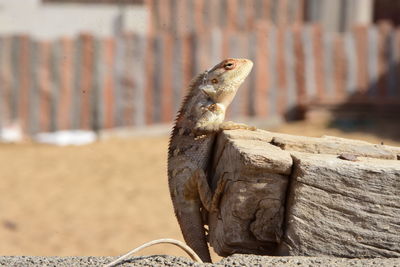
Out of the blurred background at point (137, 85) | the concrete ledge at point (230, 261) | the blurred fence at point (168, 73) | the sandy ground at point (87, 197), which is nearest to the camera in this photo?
the concrete ledge at point (230, 261)

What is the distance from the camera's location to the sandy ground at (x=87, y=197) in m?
8.27

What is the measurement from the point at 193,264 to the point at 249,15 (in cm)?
1169

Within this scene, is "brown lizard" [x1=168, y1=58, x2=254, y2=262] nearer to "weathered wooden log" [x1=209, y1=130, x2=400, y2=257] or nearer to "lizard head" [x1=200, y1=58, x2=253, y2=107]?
"lizard head" [x1=200, y1=58, x2=253, y2=107]

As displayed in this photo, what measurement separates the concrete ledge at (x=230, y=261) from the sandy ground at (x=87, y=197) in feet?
12.5

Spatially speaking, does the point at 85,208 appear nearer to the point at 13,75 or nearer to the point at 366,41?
the point at 13,75

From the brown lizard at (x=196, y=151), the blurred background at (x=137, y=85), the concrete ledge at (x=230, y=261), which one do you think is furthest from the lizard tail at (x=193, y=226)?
the blurred background at (x=137, y=85)

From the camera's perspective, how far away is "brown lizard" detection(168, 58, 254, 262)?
4.39 meters

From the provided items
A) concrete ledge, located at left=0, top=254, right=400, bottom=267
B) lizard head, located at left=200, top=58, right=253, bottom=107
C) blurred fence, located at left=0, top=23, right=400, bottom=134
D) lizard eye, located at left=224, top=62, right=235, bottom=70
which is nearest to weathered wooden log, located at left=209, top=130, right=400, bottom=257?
concrete ledge, located at left=0, top=254, right=400, bottom=267

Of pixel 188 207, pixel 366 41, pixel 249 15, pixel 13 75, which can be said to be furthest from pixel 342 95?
pixel 188 207

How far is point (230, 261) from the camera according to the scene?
3541 millimetres

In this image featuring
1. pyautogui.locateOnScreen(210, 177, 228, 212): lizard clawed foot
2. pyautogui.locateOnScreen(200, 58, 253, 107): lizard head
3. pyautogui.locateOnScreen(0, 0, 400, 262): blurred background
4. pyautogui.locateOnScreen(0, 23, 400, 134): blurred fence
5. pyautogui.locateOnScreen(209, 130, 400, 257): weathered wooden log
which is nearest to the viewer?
pyautogui.locateOnScreen(209, 130, 400, 257): weathered wooden log

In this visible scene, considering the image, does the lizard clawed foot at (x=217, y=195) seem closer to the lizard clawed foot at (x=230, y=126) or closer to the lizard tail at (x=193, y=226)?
the lizard tail at (x=193, y=226)

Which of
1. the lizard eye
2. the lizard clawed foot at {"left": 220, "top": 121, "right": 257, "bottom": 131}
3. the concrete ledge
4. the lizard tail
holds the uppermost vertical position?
the lizard eye

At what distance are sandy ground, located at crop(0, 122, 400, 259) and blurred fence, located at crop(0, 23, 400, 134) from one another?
603 mm
